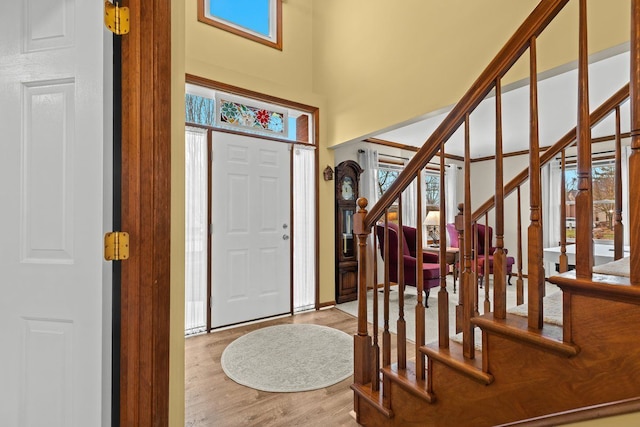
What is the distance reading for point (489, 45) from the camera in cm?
238

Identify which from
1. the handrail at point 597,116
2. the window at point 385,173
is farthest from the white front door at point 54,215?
the window at point 385,173

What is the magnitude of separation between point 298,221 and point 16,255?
2968 mm

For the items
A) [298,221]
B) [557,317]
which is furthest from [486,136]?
[557,317]

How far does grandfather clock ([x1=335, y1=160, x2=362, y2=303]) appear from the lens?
426 centimetres

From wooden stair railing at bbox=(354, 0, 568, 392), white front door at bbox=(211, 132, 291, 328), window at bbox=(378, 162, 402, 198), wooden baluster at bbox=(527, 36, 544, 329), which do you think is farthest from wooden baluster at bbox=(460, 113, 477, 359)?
window at bbox=(378, 162, 402, 198)

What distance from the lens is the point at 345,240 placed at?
171 inches

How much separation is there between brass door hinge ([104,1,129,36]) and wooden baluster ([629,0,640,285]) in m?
1.45

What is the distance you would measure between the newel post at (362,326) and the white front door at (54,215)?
1184mm

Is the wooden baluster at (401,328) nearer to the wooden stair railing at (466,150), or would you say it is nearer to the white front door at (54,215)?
the wooden stair railing at (466,150)

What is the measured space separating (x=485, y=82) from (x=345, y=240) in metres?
3.30

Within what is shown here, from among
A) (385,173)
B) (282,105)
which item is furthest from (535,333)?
(385,173)

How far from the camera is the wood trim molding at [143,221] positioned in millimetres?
1053

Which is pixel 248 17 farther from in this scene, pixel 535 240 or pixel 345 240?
pixel 535 240

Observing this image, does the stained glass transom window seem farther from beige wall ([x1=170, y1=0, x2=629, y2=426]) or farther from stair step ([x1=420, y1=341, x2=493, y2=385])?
stair step ([x1=420, y1=341, x2=493, y2=385])
